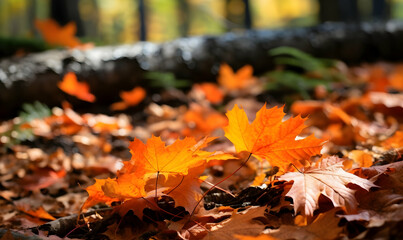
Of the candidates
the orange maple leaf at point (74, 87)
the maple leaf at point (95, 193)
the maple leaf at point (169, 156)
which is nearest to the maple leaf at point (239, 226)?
the maple leaf at point (169, 156)

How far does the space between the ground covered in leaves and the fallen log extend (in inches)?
20.4

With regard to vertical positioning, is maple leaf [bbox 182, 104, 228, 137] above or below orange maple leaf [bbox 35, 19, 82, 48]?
below

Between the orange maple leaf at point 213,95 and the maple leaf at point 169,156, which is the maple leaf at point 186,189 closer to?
the maple leaf at point 169,156

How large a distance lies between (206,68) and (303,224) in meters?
3.91

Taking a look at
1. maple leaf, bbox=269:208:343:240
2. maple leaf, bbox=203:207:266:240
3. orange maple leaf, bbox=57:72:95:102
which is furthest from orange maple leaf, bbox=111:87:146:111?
maple leaf, bbox=269:208:343:240

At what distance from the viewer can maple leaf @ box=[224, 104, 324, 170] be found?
1224 millimetres

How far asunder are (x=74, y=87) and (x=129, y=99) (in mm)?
702

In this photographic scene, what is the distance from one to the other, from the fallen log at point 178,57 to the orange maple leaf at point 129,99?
16 cm

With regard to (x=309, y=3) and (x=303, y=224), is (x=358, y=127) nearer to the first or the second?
(x=303, y=224)

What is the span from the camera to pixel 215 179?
175 cm

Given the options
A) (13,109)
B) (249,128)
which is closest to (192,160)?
(249,128)

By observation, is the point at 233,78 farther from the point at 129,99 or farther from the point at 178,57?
the point at 129,99

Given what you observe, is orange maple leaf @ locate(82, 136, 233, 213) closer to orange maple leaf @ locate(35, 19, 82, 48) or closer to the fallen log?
the fallen log

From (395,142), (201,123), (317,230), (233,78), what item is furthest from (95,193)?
(233,78)
